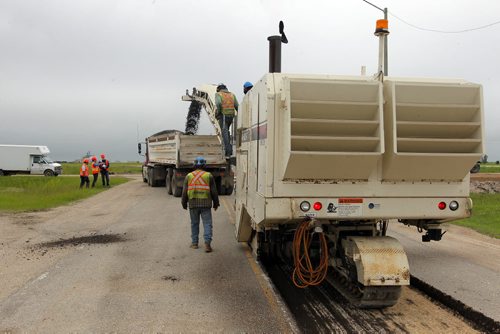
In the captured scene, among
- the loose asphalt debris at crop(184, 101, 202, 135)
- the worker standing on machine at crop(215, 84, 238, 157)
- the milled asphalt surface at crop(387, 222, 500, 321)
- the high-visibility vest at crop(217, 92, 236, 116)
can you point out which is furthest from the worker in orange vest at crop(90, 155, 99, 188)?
the milled asphalt surface at crop(387, 222, 500, 321)

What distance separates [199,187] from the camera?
8.41 meters

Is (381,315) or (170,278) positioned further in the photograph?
(170,278)

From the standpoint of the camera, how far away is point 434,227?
19.4 feet

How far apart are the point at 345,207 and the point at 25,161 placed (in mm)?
39806

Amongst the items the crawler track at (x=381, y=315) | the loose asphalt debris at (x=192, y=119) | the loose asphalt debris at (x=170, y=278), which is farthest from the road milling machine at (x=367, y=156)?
the loose asphalt debris at (x=192, y=119)

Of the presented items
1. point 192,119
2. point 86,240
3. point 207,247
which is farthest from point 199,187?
point 192,119

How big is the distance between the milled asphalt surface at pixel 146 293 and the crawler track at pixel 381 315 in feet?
1.01

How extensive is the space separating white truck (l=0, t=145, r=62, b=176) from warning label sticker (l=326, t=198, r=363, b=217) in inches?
1537

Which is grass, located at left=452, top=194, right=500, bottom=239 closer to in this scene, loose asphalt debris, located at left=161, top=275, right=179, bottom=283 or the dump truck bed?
loose asphalt debris, located at left=161, top=275, right=179, bottom=283

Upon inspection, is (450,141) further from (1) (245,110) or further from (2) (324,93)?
(1) (245,110)

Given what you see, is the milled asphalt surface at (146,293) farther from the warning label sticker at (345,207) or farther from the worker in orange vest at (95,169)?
the worker in orange vest at (95,169)

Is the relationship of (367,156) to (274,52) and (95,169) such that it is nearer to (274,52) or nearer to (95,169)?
(274,52)

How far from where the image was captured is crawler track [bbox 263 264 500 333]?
4.82 meters

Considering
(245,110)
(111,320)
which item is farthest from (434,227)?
(111,320)
